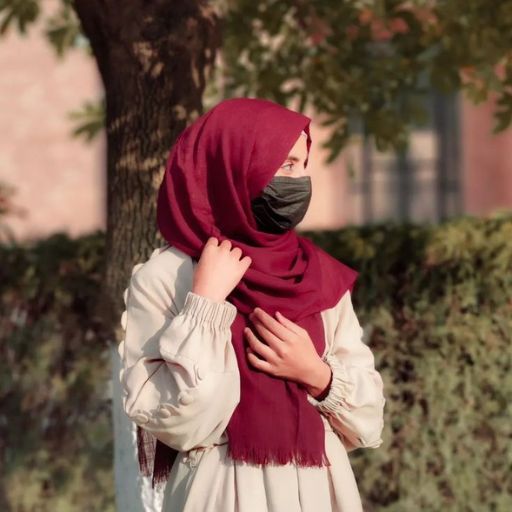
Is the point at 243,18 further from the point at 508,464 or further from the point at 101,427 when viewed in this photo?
the point at 508,464

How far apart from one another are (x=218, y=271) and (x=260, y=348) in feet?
0.78

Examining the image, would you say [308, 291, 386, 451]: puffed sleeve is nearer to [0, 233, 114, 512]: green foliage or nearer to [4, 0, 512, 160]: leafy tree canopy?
[4, 0, 512, 160]: leafy tree canopy

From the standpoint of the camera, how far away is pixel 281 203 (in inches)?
132

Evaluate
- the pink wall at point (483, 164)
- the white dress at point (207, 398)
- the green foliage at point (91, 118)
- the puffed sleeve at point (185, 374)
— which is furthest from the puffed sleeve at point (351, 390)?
the pink wall at point (483, 164)

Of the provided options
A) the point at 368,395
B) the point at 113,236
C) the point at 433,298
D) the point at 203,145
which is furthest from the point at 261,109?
the point at 433,298

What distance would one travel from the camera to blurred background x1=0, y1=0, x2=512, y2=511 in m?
5.37

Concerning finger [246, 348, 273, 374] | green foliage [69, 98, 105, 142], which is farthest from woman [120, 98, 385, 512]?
Result: green foliage [69, 98, 105, 142]

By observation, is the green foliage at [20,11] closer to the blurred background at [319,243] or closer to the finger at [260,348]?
the blurred background at [319,243]

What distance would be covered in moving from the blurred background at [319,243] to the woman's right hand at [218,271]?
6.68 ft

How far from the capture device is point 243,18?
7.31m

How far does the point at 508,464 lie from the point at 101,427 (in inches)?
88.7

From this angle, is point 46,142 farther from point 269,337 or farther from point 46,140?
point 269,337

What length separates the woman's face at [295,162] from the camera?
340cm

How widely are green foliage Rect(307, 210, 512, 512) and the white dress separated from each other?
2.61 meters
